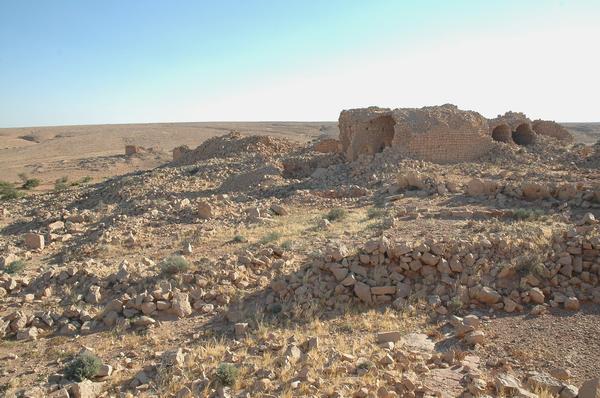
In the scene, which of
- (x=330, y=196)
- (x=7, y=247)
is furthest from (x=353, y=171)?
(x=7, y=247)

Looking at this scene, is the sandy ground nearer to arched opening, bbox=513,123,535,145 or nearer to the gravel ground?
arched opening, bbox=513,123,535,145

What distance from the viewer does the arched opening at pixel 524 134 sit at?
20.0 metres

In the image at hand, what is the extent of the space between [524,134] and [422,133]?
24.7ft

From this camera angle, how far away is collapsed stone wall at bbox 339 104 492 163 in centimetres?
1569

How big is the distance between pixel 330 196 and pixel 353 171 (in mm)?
2549

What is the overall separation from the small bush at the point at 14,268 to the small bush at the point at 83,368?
3.80 meters

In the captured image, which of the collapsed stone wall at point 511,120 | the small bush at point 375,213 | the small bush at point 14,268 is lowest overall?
the small bush at point 14,268

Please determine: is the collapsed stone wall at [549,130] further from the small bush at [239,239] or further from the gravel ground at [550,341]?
the gravel ground at [550,341]

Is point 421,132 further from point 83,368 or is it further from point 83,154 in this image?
point 83,154

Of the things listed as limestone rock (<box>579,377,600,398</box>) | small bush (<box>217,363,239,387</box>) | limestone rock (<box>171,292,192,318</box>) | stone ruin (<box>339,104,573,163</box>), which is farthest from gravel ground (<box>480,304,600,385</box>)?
stone ruin (<box>339,104,573,163</box>)

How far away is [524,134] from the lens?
20.3 m

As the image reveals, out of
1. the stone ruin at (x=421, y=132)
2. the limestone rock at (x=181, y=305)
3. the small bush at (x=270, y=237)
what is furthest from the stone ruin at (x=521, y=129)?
the limestone rock at (x=181, y=305)

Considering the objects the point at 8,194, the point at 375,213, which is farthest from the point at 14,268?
the point at 8,194

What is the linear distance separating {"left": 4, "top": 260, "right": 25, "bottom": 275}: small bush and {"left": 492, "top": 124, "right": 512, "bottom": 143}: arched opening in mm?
17605
